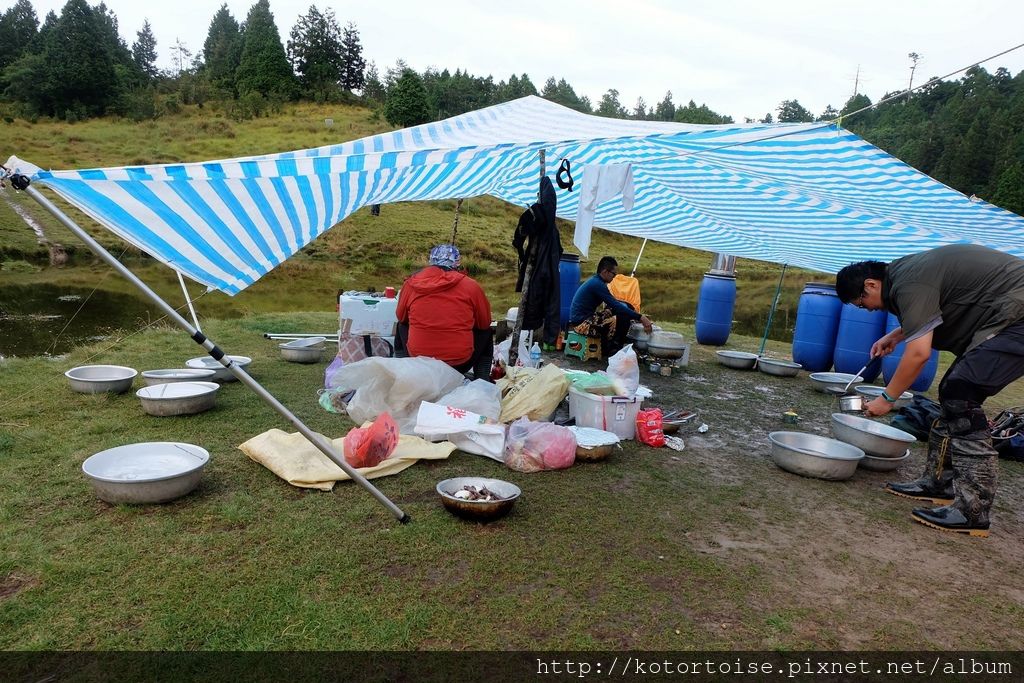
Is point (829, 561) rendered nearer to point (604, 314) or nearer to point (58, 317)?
point (604, 314)

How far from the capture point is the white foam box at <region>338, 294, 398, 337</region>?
18.0 feet

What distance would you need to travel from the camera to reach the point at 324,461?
329 centimetres

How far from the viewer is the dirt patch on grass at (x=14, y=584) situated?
2061 mm

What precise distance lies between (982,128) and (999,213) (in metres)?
42.8

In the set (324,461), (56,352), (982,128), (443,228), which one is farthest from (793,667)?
(982,128)

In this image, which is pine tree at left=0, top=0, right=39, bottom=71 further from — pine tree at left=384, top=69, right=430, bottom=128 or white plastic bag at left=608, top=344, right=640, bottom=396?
white plastic bag at left=608, top=344, right=640, bottom=396

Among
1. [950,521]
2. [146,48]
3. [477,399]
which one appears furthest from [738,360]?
[146,48]

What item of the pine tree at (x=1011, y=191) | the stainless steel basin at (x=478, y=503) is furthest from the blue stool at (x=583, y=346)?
the pine tree at (x=1011, y=191)

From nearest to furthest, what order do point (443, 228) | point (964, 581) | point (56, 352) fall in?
point (964, 581), point (56, 352), point (443, 228)

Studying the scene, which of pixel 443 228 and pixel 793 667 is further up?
pixel 443 228

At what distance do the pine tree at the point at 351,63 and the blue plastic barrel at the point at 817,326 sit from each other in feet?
182

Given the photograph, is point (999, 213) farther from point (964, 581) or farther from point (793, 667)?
point (793, 667)

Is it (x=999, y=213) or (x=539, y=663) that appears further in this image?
(x=999, y=213)

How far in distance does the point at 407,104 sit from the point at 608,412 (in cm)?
3659
